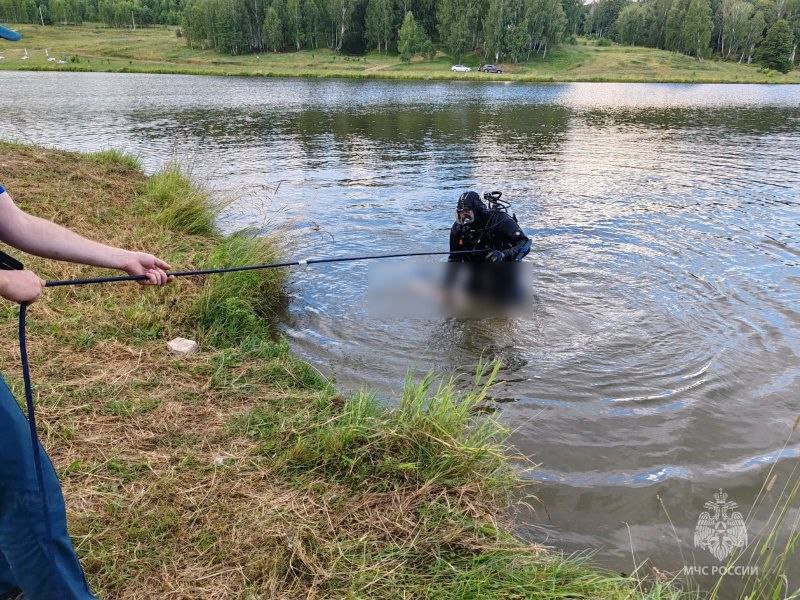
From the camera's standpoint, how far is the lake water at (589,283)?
4949mm

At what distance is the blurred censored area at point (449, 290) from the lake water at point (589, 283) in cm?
30

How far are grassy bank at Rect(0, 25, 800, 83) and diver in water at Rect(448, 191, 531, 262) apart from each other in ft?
229

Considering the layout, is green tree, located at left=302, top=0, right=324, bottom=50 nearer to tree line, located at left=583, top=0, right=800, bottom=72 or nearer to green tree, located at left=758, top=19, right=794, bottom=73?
tree line, located at left=583, top=0, right=800, bottom=72

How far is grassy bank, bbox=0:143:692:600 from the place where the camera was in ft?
10.2

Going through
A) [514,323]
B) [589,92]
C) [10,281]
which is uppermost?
[589,92]

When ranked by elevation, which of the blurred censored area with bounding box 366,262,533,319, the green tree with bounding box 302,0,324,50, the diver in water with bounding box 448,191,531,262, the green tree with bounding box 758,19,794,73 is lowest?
the blurred censored area with bounding box 366,262,533,319

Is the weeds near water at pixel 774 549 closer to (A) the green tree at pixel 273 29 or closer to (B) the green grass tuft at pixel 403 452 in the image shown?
(B) the green grass tuft at pixel 403 452

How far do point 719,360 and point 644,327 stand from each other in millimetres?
1175

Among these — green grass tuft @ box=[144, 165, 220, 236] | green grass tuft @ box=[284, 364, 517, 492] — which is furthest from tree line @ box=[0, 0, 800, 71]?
green grass tuft @ box=[284, 364, 517, 492]

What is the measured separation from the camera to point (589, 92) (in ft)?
185

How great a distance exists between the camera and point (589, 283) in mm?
9602

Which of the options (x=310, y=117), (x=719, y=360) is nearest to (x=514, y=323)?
(x=719, y=360)

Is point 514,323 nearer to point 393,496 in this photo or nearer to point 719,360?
point 719,360

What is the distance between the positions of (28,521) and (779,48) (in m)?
129
